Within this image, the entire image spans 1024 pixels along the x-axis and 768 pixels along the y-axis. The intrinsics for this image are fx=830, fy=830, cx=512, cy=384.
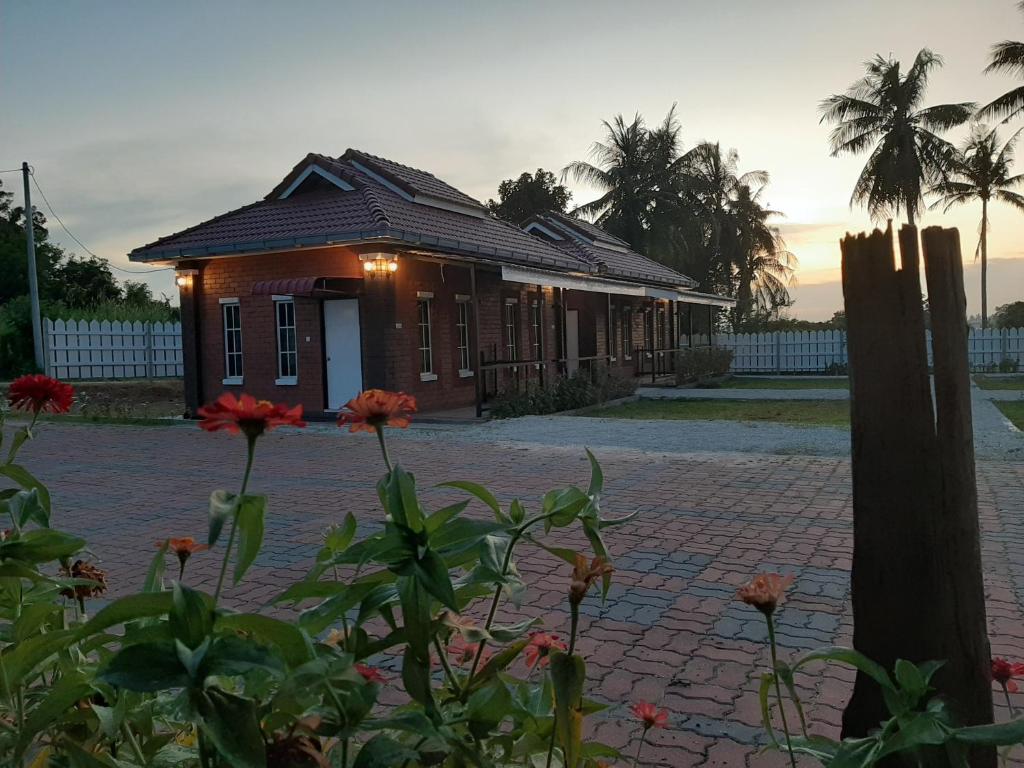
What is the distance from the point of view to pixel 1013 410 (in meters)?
16.6

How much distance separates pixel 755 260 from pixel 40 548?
51.0 metres

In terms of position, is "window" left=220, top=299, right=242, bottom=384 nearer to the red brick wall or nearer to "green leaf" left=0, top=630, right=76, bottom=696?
the red brick wall

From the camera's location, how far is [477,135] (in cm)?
2455

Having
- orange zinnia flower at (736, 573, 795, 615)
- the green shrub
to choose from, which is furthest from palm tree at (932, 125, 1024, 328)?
orange zinnia flower at (736, 573, 795, 615)

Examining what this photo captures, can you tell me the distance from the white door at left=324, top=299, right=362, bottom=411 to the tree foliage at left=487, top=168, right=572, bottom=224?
1338 inches

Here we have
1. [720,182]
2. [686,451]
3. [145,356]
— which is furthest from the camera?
[720,182]

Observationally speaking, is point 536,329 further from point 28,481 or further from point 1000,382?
point 28,481

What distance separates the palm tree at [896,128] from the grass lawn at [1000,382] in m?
10.5

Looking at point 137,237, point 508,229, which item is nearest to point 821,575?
point 508,229

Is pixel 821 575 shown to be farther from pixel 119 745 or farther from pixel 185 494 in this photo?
pixel 185 494

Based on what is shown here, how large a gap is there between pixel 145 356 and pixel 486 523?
2461 centimetres

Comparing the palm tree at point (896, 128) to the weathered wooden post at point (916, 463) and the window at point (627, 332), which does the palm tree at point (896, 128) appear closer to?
the window at point (627, 332)

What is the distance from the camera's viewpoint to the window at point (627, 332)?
91.0 ft

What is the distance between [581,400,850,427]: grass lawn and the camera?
1611 centimetres
